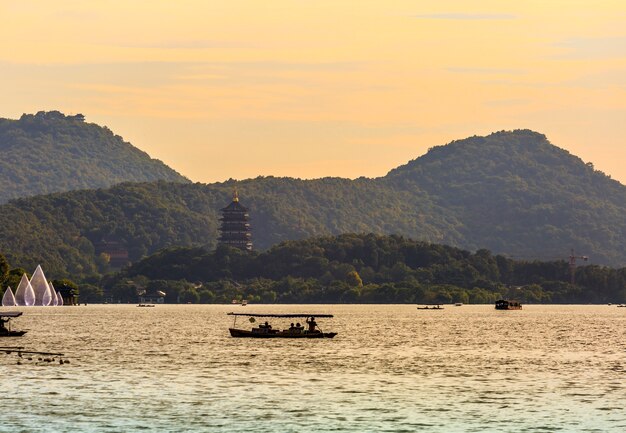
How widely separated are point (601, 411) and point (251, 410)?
23539 mm

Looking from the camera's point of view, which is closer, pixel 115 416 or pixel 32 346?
pixel 115 416

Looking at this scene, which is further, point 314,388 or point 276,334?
point 276,334

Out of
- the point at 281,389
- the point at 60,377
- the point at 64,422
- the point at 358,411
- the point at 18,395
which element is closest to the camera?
the point at 64,422

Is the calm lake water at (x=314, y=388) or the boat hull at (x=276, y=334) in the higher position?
the boat hull at (x=276, y=334)

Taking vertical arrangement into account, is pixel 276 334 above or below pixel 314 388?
above

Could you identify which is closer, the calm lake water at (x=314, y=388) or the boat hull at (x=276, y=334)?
the calm lake water at (x=314, y=388)

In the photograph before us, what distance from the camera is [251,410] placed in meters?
89.4

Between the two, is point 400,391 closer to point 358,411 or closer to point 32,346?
point 358,411

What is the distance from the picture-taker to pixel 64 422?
273 feet

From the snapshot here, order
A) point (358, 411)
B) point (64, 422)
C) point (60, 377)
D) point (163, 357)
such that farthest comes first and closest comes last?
point (163, 357) < point (60, 377) < point (358, 411) < point (64, 422)

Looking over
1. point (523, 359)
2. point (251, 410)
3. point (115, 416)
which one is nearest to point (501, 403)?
point (251, 410)

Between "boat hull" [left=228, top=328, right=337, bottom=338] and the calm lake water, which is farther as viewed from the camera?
"boat hull" [left=228, top=328, right=337, bottom=338]

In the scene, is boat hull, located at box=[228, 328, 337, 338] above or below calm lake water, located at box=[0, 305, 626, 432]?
above

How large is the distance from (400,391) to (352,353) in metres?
47.0
